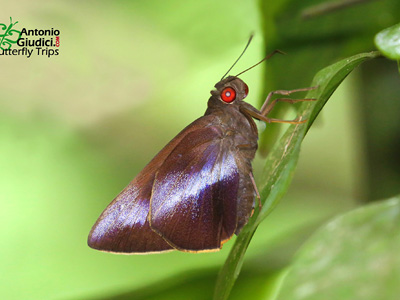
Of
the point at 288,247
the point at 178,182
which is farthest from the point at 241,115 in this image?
the point at 288,247

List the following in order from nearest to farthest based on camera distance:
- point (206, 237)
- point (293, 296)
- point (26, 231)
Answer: point (293, 296)
point (206, 237)
point (26, 231)

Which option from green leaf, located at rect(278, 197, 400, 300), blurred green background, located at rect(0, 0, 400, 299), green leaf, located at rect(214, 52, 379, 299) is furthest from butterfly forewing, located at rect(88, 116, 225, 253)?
green leaf, located at rect(278, 197, 400, 300)

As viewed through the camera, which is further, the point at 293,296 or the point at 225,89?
the point at 225,89

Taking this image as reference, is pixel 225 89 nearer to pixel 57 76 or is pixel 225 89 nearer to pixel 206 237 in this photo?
pixel 206 237

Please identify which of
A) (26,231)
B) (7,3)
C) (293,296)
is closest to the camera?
(293,296)

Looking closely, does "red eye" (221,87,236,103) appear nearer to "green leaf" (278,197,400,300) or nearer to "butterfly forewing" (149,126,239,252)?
"butterfly forewing" (149,126,239,252)

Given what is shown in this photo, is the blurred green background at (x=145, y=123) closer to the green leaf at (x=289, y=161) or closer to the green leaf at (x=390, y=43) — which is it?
the green leaf at (x=289, y=161)
